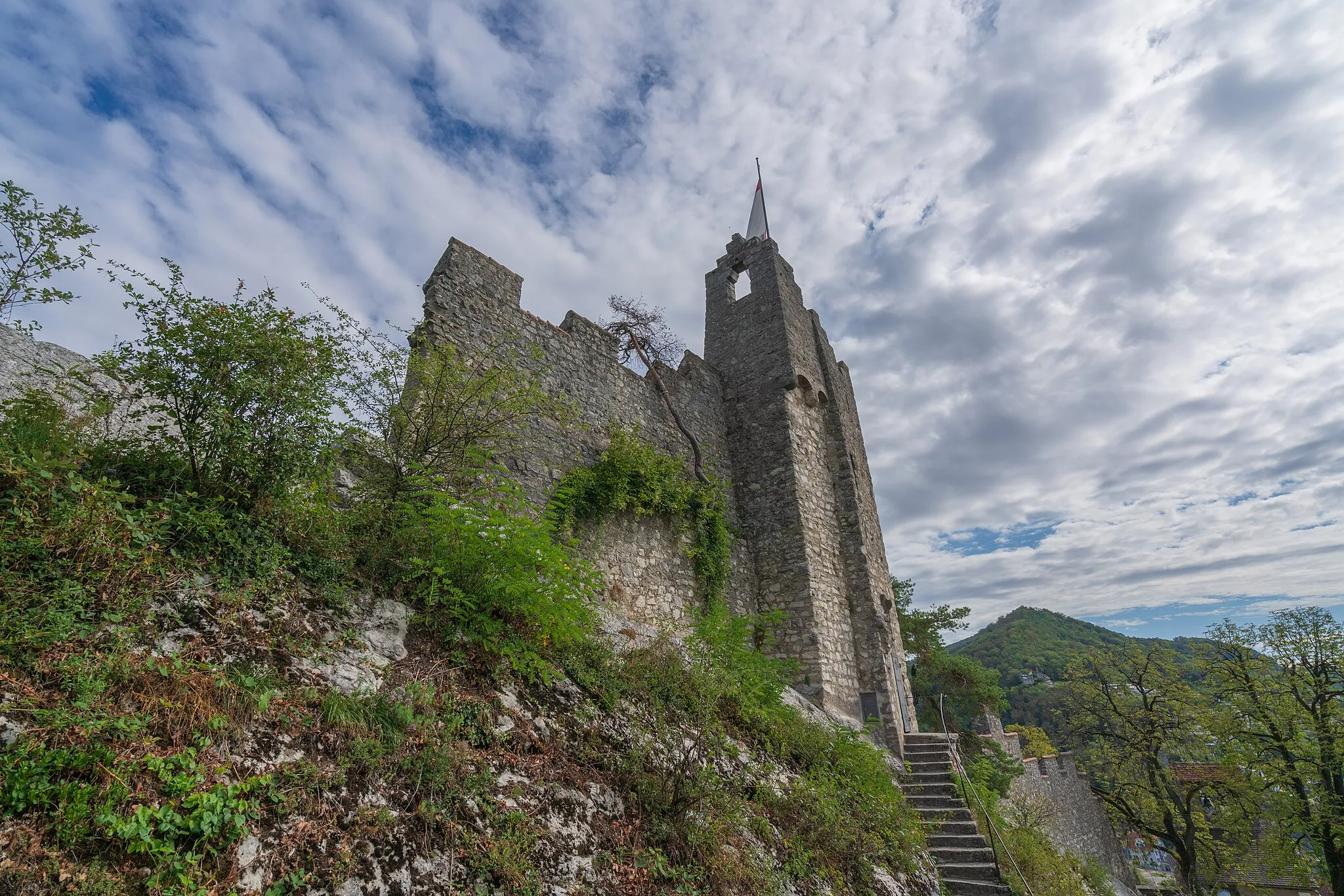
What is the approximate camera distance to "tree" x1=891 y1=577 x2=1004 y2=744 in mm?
18781

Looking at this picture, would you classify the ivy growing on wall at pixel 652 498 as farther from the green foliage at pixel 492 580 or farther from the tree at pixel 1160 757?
the tree at pixel 1160 757

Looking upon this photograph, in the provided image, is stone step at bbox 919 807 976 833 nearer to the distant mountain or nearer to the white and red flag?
the white and red flag

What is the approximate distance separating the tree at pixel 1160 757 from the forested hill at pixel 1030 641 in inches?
973

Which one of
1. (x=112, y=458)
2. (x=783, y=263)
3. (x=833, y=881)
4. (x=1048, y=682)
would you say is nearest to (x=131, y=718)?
(x=112, y=458)

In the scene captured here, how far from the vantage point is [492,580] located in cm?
454

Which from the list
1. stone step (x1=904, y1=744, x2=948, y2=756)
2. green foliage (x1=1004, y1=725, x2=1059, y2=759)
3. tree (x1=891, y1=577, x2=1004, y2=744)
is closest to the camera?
stone step (x1=904, y1=744, x2=948, y2=756)

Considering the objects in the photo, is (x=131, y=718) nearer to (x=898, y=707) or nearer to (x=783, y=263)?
(x=898, y=707)

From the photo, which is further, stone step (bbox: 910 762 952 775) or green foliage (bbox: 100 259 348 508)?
stone step (bbox: 910 762 952 775)

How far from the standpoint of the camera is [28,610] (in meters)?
2.67

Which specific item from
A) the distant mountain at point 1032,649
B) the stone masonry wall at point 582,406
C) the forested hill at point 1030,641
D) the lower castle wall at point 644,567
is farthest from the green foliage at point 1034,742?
the stone masonry wall at point 582,406

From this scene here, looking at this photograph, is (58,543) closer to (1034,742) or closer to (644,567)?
(644,567)

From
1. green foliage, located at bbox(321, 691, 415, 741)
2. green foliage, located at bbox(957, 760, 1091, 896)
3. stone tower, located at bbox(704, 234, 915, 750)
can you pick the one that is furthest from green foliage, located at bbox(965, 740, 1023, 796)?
green foliage, located at bbox(321, 691, 415, 741)

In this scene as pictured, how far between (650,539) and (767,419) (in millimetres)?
4035

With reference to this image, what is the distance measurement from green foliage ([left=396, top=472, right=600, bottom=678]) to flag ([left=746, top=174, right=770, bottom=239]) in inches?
447
